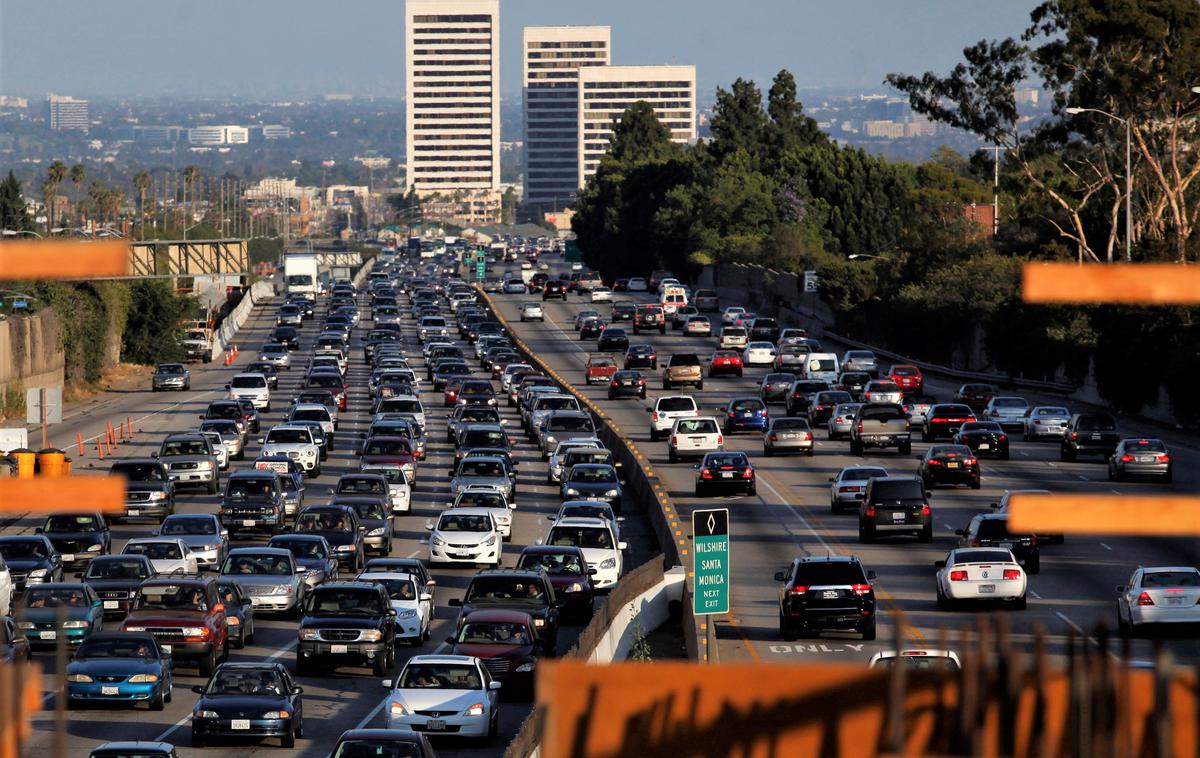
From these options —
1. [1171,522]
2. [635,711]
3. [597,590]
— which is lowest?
[597,590]

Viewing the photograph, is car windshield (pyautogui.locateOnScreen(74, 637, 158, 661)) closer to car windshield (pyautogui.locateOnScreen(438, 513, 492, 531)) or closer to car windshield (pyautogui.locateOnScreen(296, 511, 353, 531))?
car windshield (pyautogui.locateOnScreen(296, 511, 353, 531))

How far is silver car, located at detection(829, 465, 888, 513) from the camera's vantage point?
178 ft

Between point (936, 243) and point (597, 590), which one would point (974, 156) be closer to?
point (936, 243)

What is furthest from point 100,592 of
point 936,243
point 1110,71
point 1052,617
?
point 936,243

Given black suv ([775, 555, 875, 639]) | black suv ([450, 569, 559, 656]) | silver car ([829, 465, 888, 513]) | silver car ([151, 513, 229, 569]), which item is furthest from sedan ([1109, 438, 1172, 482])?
silver car ([151, 513, 229, 569])

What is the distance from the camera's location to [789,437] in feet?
220

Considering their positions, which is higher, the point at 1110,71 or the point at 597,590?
the point at 1110,71

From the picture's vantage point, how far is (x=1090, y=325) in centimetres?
8525

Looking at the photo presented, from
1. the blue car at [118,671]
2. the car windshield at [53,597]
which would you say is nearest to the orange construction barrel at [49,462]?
the car windshield at [53,597]

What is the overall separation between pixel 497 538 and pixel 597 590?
4111mm

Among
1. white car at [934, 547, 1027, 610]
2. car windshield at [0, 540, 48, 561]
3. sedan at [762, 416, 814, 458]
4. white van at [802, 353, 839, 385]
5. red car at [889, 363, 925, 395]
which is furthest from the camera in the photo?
white van at [802, 353, 839, 385]

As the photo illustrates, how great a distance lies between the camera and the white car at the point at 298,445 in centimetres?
6331

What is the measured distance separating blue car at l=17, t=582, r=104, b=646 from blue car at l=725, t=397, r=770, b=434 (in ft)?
127

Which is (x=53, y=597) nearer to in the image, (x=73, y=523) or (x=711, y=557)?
(x=73, y=523)
